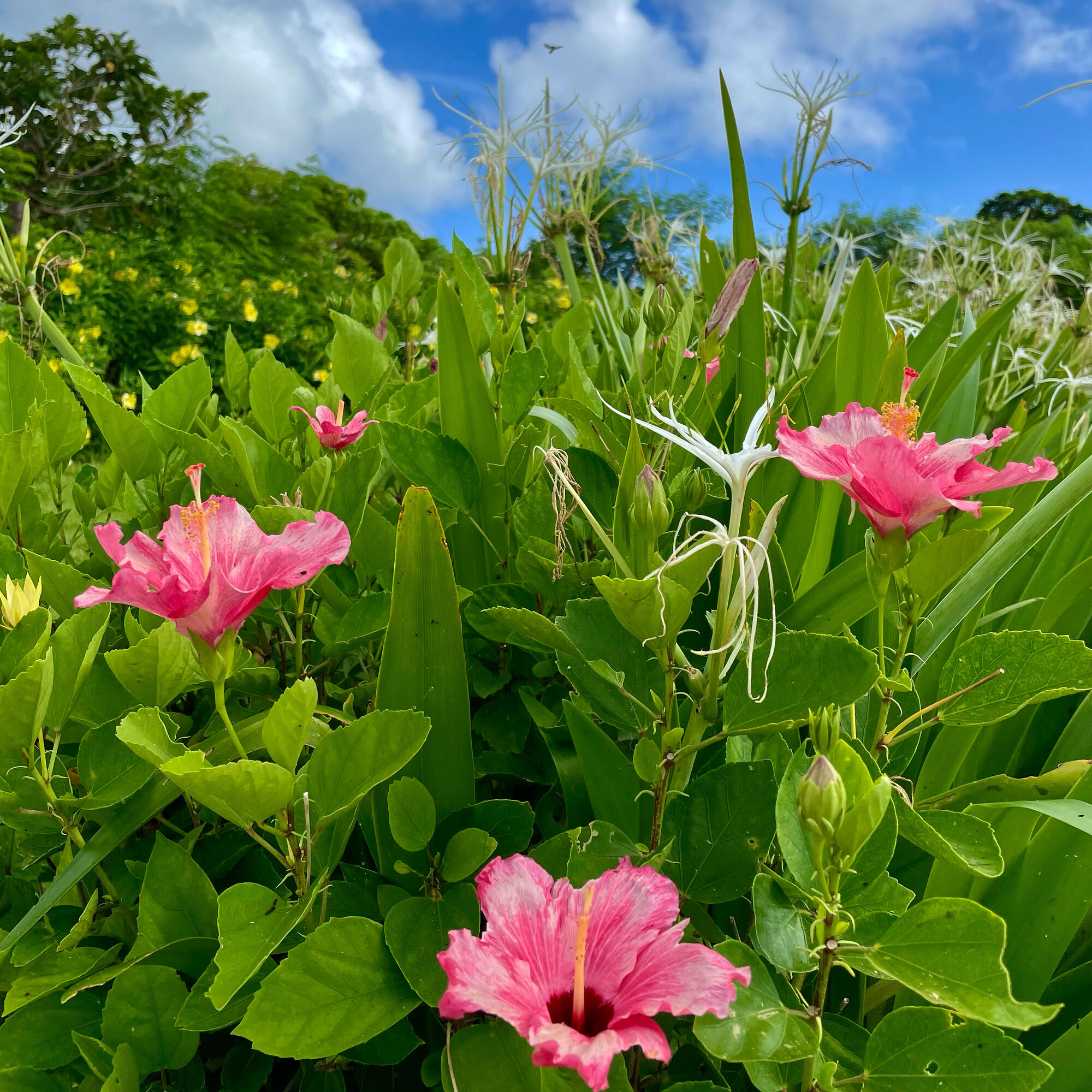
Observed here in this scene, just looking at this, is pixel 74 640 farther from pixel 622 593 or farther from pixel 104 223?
pixel 104 223

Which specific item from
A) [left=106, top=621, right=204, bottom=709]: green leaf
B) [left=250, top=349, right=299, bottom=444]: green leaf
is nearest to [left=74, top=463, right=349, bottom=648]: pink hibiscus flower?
[left=106, top=621, right=204, bottom=709]: green leaf

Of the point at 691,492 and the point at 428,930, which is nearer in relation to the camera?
the point at 428,930

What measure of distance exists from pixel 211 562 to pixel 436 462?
283 mm

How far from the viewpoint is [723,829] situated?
1.64ft

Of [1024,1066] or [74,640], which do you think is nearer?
[1024,1066]

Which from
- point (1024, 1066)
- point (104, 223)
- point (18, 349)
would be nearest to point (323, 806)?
point (1024, 1066)

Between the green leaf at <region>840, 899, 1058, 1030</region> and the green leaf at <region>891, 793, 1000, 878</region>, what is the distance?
0.05 meters

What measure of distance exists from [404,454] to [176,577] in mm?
286

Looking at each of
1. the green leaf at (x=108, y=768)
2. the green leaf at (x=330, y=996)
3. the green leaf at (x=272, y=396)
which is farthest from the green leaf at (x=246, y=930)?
the green leaf at (x=272, y=396)

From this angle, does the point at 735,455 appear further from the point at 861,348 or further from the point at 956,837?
the point at 861,348

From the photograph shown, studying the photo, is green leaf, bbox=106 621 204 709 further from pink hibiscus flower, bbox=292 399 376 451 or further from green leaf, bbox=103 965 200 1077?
pink hibiscus flower, bbox=292 399 376 451

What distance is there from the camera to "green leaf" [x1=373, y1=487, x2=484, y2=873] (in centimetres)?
54

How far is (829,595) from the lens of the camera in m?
0.67

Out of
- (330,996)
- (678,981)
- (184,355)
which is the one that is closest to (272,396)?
(330,996)
